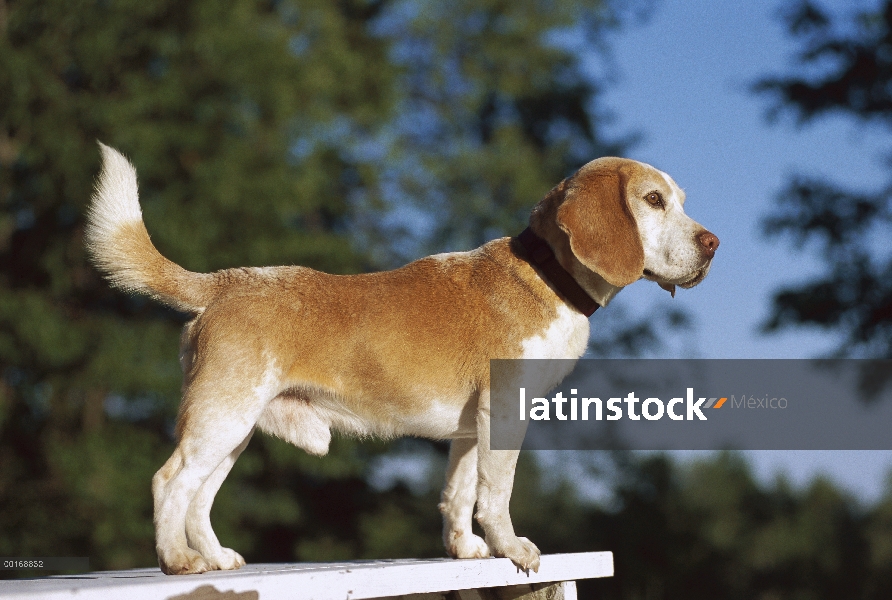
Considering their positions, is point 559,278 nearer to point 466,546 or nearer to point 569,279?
point 569,279

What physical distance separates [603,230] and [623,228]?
120 millimetres

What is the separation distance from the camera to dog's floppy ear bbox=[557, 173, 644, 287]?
448 cm

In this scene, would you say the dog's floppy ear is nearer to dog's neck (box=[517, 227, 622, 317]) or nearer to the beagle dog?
the beagle dog

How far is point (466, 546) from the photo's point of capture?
4.75 metres

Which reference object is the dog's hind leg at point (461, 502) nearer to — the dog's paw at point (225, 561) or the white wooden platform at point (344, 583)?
the white wooden platform at point (344, 583)

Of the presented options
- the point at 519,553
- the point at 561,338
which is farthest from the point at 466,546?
the point at 561,338

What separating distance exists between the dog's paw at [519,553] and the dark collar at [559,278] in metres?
1.12

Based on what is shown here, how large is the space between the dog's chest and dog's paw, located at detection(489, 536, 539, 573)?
84 cm

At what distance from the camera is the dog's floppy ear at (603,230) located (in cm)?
448

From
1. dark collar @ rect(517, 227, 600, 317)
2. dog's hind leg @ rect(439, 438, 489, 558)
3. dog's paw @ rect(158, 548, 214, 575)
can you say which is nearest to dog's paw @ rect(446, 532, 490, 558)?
dog's hind leg @ rect(439, 438, 489, 558)

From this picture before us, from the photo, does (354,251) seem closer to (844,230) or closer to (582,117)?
(582,117)

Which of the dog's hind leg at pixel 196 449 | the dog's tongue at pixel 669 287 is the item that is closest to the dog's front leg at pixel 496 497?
the dog's hind leg at pixel 196 449

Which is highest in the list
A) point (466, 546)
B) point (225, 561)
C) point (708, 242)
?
point (708, 242)

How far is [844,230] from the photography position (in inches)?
640
